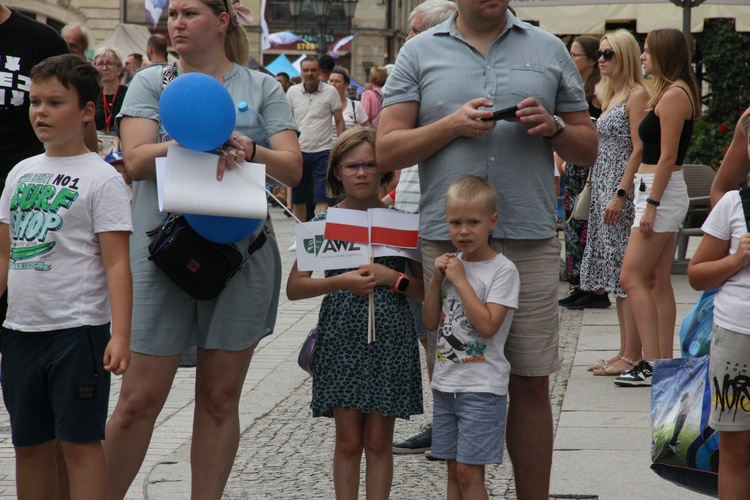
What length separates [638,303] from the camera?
641 cm

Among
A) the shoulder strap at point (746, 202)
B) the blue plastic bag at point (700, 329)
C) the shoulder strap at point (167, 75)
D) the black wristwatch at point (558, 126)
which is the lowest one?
the blue plastic bag at point (700, 329)

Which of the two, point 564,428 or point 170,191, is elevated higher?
point 170,191

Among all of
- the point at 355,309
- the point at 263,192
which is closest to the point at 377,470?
the point at 355,309

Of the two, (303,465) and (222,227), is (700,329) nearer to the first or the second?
(222,227)

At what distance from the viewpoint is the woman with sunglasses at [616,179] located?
271 inches

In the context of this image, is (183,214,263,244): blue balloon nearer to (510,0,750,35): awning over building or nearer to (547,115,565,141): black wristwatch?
(547,115,565,141): black wristwatch

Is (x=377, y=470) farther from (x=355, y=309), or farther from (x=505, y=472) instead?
(x=505, y=472)

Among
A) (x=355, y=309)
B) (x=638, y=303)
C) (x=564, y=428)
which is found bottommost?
(x=564, y=428)

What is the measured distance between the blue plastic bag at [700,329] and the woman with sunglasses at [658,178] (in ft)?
7.67

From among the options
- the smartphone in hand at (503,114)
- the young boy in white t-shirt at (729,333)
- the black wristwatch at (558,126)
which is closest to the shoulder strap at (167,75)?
the smartphone in hand at (503,114)

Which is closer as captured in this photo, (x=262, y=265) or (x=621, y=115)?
(x=262, y=265)

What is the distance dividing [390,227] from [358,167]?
0.25 meters

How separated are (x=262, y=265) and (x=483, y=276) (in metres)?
0.77

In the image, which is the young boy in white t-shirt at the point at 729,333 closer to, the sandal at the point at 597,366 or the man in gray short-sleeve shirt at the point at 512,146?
the man in gray short-sleeve shirt at the point at 512,146
